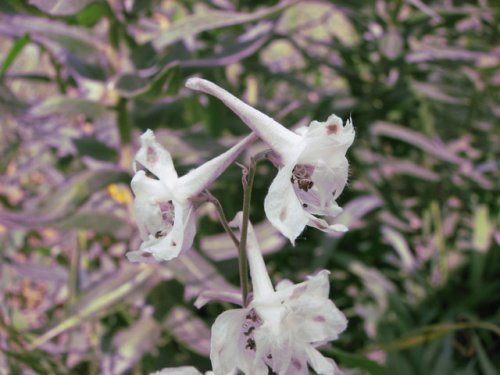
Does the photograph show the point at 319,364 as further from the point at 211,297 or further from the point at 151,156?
the point at 151,156

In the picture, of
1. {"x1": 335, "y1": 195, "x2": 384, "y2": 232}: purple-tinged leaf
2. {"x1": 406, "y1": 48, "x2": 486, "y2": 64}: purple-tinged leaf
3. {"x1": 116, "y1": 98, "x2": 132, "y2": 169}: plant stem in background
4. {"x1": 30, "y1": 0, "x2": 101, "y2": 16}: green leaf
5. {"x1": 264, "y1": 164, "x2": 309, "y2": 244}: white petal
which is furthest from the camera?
{"x1": 406, "y1": 48, "x2": 486, "y2": 64}: purple-tinged leaf

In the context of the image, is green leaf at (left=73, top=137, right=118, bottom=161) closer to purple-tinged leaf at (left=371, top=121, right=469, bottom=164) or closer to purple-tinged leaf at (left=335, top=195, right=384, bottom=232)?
purple-tinged leaf at (left=335, top=195, right=384, bottom=232)

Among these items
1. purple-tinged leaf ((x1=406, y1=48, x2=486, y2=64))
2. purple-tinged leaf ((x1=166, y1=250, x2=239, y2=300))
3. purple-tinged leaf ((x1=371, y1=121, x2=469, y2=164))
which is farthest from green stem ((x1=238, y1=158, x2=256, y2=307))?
purple-tinged leaf ((x1=406, y1=48, x2=486, y2=64))

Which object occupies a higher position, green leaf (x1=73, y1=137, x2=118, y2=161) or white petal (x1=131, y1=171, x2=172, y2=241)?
white petal (x1=131, y1=171, x2=172, y2=241)

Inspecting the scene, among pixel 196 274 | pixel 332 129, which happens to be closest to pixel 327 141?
pixel 332 129

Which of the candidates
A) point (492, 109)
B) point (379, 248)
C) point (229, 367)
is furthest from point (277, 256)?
point (229, 367)

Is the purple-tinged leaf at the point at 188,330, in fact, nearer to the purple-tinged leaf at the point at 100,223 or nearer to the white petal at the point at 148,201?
the purple-tinged leaf at the point at 100,223
